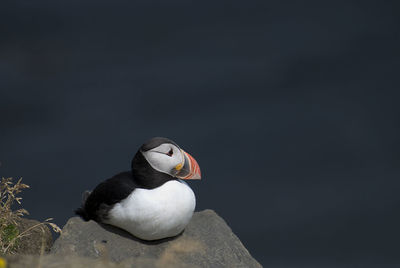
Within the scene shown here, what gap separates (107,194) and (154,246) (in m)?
0.67

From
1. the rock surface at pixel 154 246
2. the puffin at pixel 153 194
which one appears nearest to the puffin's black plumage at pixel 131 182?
the puffin at pixel 153 194

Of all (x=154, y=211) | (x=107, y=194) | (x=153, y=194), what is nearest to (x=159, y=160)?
(x=153, y=194)

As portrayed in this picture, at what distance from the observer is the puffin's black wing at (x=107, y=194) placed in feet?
19.4

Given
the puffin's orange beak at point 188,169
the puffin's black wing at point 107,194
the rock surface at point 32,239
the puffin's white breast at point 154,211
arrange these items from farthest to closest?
the rock surface at point 32,239 → the puffin's orange beak at point 188,169 → the puffin's black wing at point 107,194 → the puffin's white breast at point 154,211

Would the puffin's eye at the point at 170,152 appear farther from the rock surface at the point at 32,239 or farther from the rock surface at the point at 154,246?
the rock surface at the point at 32,239

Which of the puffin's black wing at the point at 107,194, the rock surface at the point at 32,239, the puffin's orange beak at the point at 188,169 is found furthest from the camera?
the rock surface at the point at 32,239

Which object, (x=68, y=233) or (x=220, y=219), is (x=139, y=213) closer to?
(x=68, y=233)

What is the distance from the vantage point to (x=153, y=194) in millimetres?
5812

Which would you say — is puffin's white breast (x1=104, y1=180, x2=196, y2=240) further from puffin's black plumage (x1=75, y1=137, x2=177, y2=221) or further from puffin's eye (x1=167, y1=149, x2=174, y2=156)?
puffin's eye (x1=167, y1=149, x2=174, y2=156)

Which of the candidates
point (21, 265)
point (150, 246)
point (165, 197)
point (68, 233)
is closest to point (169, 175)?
point (165, 197)

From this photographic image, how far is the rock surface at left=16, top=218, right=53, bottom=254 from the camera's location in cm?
646

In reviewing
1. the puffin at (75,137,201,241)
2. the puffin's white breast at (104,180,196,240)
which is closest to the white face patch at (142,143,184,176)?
the puffin at (75,137,201,241)

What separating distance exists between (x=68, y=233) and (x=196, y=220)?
1.32 metres

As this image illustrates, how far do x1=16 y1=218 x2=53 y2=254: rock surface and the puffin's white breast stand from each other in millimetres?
936
